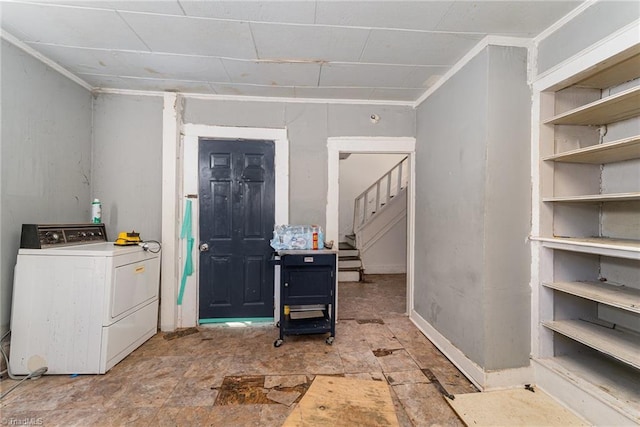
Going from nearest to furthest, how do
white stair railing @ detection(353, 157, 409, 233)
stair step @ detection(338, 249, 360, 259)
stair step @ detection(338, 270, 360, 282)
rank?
stair step @ detection(338, 270, 360, 282) < stair step @ detection(338, 249, 360, 259) < white stair railing @ detection(353, 157, 409, 233)

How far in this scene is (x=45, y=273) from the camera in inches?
77.6

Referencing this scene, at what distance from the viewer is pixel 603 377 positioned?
1.65m

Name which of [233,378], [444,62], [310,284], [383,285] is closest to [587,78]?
Result: [444,62]

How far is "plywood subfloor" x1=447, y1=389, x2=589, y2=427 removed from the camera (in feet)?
5.15

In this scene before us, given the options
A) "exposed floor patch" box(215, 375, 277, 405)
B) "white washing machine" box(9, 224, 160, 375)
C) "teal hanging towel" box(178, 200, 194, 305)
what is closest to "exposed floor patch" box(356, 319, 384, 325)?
"exposed floor patch" box(215, 375, 277, 405)

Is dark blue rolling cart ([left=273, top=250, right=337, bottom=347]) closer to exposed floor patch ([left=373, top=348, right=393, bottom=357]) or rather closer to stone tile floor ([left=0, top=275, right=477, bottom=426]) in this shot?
stone tile floor ([left=0, top=275, right=477, bottom=426])

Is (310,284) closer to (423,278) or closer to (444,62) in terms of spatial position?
(423,278)

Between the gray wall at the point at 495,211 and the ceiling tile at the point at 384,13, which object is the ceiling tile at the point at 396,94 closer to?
the gray wall at the point at 495,211

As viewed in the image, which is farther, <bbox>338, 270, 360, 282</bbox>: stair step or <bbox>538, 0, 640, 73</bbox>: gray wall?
<bbox>338, 270, 360, 282</bbox>: stair step

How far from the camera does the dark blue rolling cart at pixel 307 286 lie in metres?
2.43

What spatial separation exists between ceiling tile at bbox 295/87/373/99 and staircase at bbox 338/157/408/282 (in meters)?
1.59

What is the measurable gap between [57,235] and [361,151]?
2967 millimetres

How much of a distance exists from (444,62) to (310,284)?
2.30 meters

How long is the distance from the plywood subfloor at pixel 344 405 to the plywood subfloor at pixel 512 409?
18.5 inches
